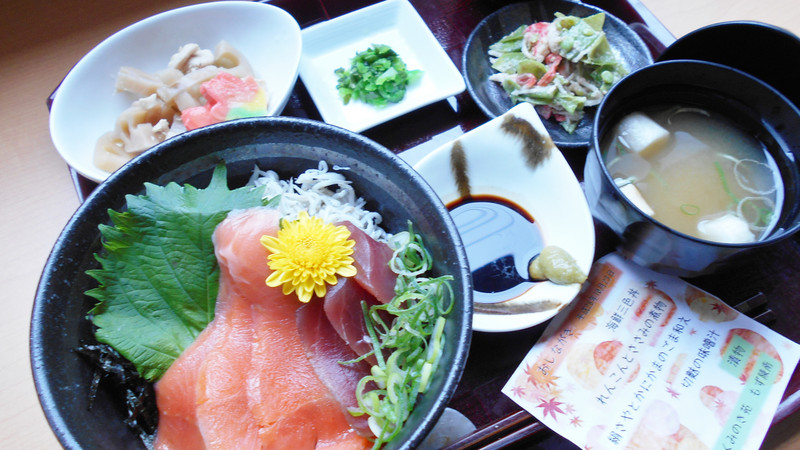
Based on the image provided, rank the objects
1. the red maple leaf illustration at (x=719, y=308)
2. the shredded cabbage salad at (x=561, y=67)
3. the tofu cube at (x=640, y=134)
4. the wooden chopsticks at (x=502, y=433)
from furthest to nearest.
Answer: the shredded cabbage salad at (x=561, y=67) < the tofu cube at (x=640, y=134) < the red maple leaf illustration at (x=719, y=308) < the wooden chopsticks at (x=502, y=433)

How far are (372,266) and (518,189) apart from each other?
0.62 meters

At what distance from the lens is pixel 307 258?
0.96m

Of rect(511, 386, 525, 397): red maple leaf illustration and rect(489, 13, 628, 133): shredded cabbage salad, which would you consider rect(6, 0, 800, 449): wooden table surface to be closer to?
rect(489, 13, 628, 133): shredded cabbage salad

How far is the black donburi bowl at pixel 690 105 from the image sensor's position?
1.14 meters

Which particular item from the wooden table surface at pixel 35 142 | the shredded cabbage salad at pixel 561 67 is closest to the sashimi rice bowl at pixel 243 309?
the wooden table surface at pixel 35 142

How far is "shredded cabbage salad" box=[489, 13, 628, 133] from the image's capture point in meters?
1.65

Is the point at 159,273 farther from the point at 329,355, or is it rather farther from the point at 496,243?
the point at 496,243

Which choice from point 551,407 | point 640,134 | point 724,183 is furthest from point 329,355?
point 724,183

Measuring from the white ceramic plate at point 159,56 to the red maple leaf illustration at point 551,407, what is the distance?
3.55 feet

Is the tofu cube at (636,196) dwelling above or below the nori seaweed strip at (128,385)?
below

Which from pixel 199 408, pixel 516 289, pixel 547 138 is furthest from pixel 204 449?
pixel 547 138

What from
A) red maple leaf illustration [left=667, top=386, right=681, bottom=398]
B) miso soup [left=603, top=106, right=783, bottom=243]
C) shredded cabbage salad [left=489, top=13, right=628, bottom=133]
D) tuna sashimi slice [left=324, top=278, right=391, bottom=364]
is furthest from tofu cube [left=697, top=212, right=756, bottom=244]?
tuna sashimi slice [left=324, top=278, right=391, bottom=364]

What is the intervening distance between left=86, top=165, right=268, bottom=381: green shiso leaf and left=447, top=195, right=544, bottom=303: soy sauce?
584 mm

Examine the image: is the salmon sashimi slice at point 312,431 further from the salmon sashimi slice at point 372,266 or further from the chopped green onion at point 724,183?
the chopped green onion at point 724,183
